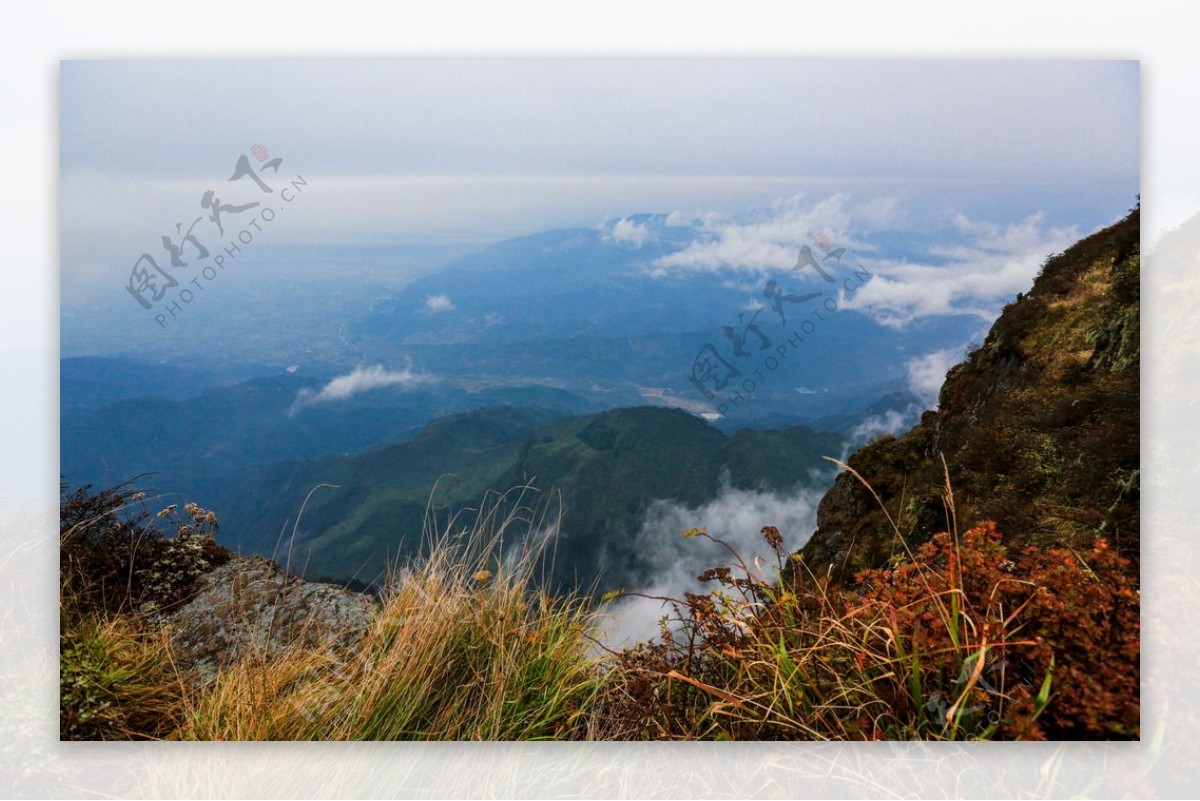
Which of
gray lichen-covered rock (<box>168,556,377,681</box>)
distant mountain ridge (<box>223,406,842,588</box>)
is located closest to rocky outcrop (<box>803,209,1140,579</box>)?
distant mountain ridge (<box>223,406,842,588</box>)

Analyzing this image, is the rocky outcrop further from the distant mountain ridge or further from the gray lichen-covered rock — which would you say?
the gray lichen-covered rock

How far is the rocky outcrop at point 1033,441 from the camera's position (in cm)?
316

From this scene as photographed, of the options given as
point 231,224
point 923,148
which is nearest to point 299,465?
point 231,224

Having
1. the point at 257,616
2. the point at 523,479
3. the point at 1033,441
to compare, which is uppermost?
the point at 1033,441

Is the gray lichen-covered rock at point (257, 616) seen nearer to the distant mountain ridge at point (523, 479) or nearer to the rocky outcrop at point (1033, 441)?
the distant mountain ridge at point (523, 479)

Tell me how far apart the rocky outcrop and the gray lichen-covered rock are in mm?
1884

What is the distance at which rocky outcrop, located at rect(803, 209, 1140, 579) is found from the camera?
10.4ft

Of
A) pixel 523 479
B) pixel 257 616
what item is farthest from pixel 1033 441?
pixel 257 616

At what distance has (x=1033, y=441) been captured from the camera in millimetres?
3262

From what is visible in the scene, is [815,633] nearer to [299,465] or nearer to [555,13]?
[299,465]

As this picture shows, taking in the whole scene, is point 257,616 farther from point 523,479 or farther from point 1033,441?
point 1033,441

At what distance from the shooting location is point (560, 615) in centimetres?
315

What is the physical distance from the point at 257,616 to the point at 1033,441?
3.14m

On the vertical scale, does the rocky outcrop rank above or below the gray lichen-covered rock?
above
